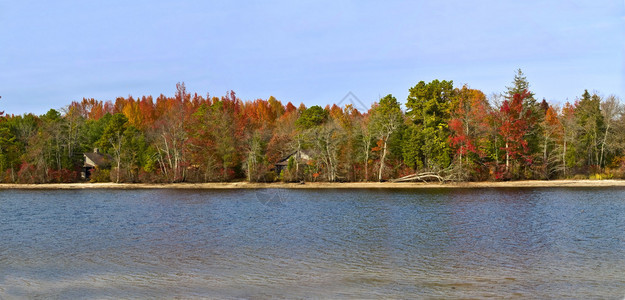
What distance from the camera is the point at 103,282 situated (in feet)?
56.1

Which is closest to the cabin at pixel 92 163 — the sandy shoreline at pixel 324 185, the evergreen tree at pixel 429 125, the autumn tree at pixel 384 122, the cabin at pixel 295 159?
the sandy shoreline at pixel 324 185

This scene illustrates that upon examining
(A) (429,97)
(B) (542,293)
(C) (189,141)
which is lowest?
(B) (542,293)

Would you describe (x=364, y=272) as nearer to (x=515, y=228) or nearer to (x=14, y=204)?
(x=515, y=228)

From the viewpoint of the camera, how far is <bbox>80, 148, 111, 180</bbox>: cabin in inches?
3371

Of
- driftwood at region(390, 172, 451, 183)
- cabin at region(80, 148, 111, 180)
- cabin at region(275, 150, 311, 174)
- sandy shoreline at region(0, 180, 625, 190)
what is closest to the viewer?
sandy shoreline at region(0, 180, 625, 190)

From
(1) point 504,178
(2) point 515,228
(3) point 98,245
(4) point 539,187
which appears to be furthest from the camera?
(1) point 504,178

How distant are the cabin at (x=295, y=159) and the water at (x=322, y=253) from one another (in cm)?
3395

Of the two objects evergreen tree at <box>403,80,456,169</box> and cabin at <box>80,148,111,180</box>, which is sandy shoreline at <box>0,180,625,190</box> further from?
cabin at <box>80,148,111,180</box>

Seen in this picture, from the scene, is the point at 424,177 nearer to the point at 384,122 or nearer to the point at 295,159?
the point at 384,122

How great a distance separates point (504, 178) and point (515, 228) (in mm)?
42944

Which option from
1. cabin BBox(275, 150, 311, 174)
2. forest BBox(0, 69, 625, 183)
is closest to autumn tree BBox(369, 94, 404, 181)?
forest BBox(0, 69, 625, 183)

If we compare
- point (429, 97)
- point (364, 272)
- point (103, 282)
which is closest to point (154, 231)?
point (103, 282)

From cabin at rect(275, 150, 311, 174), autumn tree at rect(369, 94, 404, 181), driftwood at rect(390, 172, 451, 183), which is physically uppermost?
autumn tree at rect(369, 94, 404, 181)

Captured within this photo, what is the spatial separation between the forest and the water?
28672 mm
